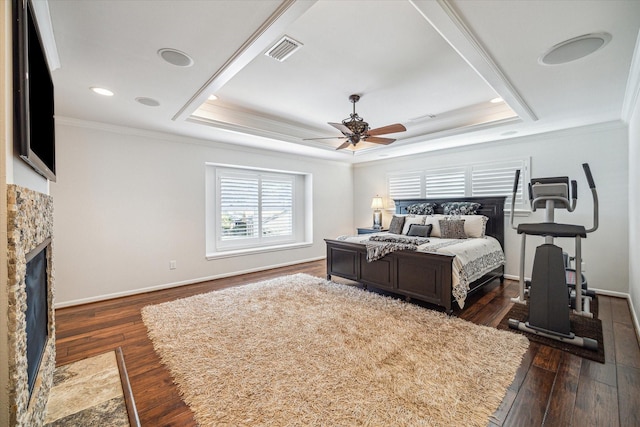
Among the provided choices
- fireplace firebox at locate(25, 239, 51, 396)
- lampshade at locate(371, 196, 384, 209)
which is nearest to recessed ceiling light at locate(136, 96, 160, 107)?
fireplace firebox at locate(25, 239, 51, 396)

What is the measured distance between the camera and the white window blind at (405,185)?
5770mm

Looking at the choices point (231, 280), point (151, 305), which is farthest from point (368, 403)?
point (231, 280)

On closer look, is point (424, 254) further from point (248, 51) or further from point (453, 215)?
point (248, 51)

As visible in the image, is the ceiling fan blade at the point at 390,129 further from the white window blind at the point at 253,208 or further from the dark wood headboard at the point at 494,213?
the white window blind at the point at 253,208

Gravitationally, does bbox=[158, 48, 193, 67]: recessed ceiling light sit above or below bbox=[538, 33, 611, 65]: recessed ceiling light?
above

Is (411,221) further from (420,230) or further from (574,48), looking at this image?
(574,48)

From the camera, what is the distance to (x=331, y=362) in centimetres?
216

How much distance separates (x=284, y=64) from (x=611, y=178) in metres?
4.60

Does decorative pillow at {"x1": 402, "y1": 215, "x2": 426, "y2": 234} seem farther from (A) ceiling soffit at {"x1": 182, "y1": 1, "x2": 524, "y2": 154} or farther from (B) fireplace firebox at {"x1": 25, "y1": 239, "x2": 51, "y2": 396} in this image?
(B) fireplace firebox at {"x1": 25, "y1": 239, "x2": 51, "y2": 396}

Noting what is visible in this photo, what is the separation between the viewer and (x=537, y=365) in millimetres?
2143

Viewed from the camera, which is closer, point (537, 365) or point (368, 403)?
point (368, 403)

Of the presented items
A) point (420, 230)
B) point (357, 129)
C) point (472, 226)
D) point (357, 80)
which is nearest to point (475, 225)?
point (472, 226)

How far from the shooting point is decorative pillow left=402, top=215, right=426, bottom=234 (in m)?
4.86

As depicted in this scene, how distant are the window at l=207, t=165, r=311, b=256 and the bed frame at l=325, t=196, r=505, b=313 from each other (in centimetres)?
177
